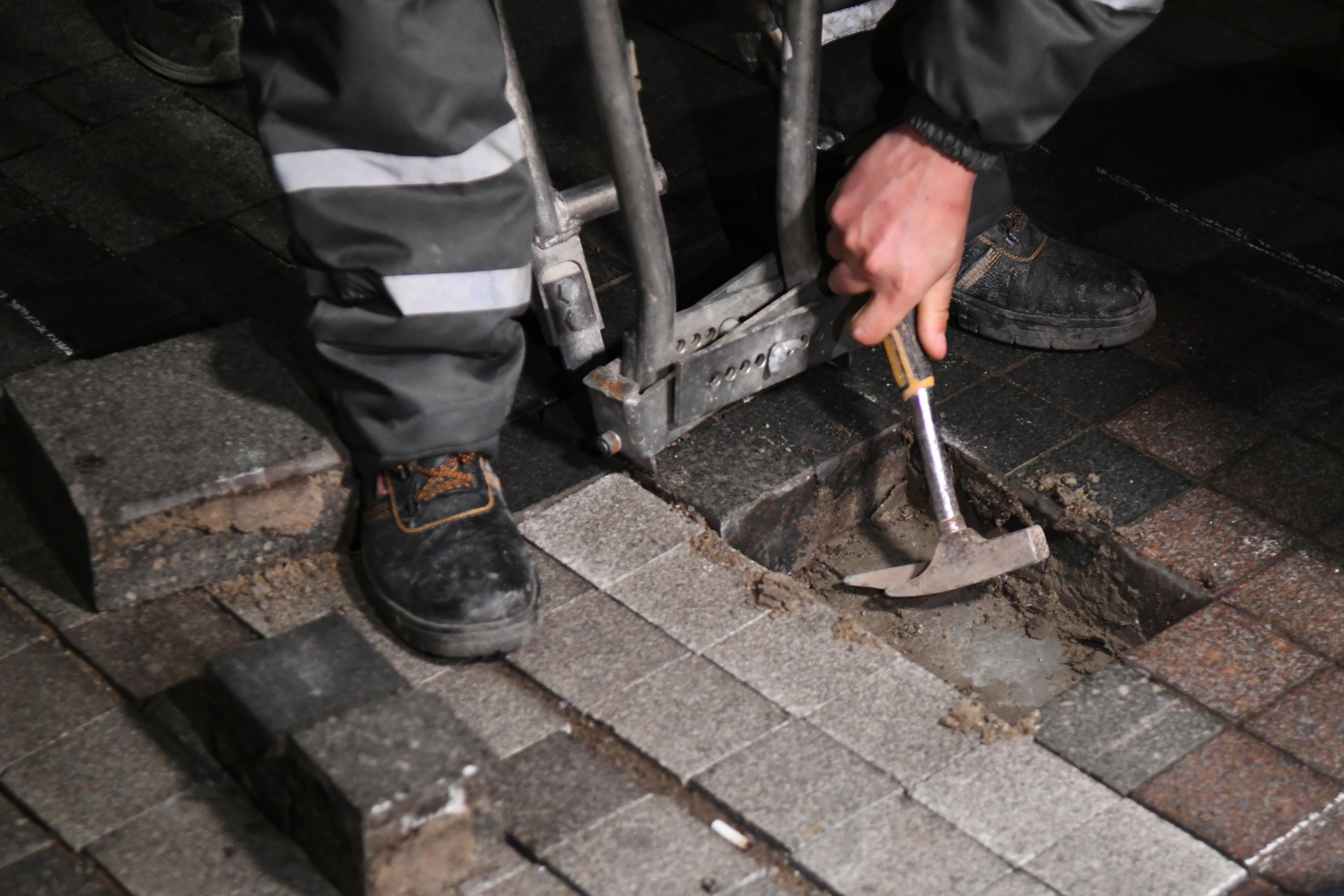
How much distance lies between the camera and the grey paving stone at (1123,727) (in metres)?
2.48

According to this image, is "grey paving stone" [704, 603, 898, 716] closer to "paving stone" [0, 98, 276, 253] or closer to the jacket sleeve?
the jacket sleeve

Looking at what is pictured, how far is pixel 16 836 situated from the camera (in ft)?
7.72

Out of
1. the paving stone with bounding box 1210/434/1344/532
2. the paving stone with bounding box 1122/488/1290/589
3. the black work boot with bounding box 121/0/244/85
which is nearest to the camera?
the paving stone with bounding box 1122/488/1290/589

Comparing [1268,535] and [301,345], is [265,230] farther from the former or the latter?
[1268,535]

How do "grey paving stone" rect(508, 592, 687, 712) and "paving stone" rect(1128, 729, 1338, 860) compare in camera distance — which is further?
"grey paving stone" rect(508, 592, 687, 712)

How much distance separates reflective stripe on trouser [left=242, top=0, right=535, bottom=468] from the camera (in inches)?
95.8

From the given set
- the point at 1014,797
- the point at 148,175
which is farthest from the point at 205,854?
the point at 148,175

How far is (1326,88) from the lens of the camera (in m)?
4.37

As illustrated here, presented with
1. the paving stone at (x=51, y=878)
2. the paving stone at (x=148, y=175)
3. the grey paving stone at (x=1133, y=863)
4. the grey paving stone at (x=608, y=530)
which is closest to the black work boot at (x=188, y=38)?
the paving stone at (x=148, y=175)

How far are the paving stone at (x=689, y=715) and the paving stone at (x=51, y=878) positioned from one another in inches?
32.2

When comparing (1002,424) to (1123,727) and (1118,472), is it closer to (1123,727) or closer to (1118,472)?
(1118,472)

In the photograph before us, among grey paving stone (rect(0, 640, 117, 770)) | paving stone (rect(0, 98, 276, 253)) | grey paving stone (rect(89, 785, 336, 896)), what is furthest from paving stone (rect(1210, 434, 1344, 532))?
paving stone (rect(0, 98, 276, 253))

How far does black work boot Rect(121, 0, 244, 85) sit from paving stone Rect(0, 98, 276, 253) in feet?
0.45

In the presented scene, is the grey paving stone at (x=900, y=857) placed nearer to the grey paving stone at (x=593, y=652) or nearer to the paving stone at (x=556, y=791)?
the paving stone at (x=556, y=791)
